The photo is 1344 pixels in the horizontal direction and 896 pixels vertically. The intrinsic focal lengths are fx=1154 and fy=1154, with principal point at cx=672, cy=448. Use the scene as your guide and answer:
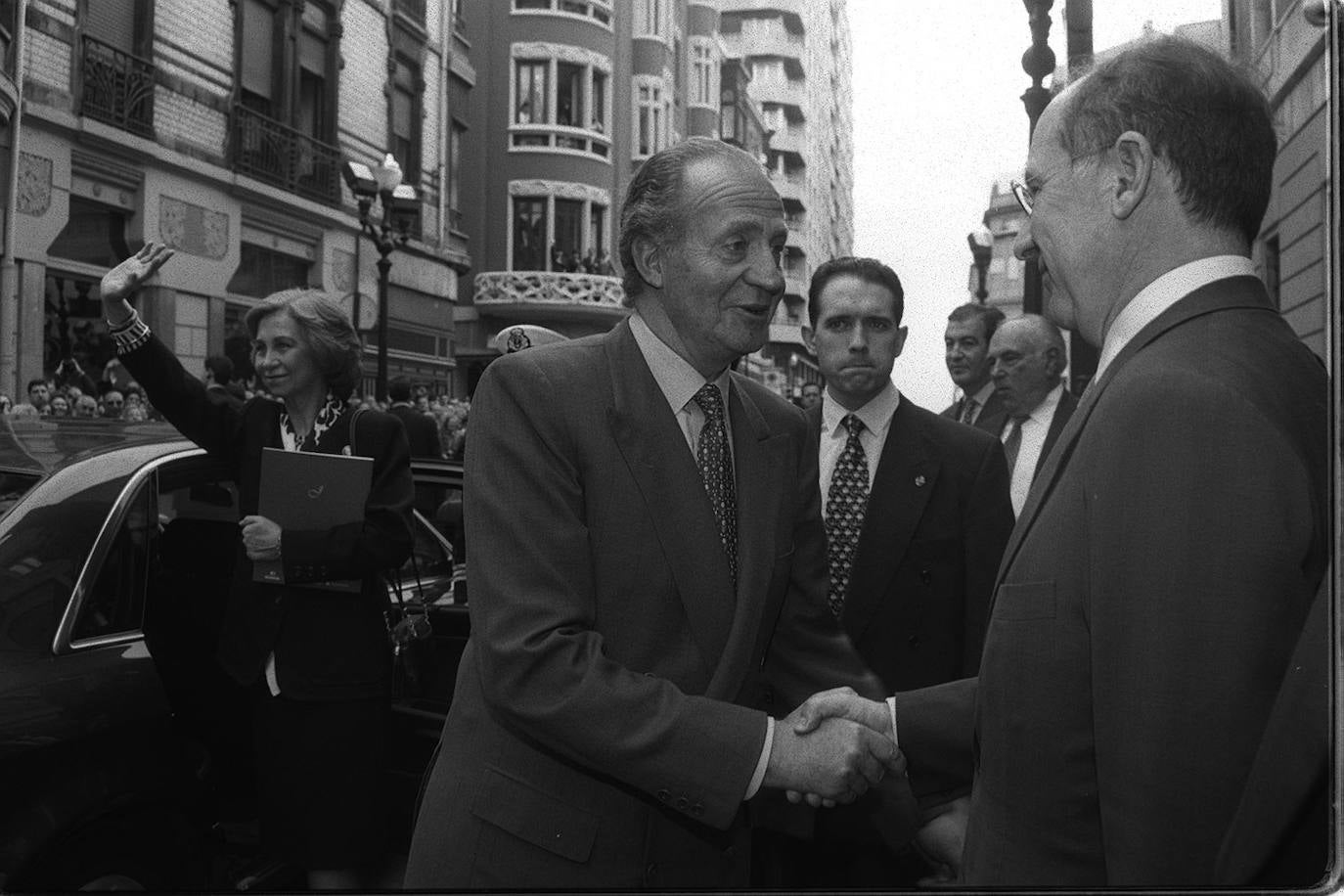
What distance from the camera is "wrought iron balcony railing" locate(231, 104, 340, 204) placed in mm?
2117

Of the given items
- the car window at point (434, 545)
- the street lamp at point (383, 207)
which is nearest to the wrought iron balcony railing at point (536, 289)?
the street lamp at point (383, 207)

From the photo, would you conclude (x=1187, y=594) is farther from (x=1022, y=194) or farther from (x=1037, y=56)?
(x=1037, y=56)

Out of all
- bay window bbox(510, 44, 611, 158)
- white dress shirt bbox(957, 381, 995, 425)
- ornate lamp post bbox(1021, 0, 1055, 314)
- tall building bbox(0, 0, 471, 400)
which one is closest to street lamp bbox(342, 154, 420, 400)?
tall building bbox(0, 0, 471, 400)

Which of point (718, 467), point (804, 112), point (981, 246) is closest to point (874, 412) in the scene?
point (804, 112)

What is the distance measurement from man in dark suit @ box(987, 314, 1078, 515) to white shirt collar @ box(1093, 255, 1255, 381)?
220 centimetres

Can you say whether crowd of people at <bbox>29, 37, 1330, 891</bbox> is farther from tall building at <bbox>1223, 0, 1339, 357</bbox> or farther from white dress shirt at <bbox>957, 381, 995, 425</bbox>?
white dress shirt at <bbox>957, 381, 995, 425</bbox>

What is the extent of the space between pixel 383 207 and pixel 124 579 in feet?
3.10

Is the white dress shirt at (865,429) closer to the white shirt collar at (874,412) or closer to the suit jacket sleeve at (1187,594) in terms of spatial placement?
the white shirt collar at (874,412)

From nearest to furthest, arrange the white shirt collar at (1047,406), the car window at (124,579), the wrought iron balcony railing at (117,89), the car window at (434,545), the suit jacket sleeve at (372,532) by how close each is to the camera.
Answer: the wrought iron balcony railing at (117,89), the car window at (124,579), the suit jacket sleeve at (372,532), the white shirt collar at (1047,406), the car window at (434,545)

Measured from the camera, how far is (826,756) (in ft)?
5.50

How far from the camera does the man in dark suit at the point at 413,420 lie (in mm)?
2900

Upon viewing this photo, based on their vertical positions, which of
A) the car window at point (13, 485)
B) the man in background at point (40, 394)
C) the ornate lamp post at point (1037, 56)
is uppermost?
the ornate lamp post at point (1037, 56)

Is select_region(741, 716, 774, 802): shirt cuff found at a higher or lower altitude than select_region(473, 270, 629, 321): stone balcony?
lower

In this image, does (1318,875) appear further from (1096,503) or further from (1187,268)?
(1187,268)
